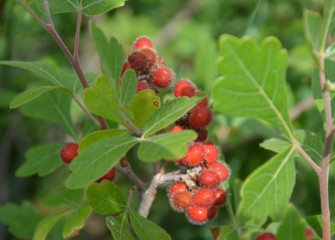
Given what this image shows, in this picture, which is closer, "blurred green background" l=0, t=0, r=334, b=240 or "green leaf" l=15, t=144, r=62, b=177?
"green leaf" l=15, t=144, r=62, b=177

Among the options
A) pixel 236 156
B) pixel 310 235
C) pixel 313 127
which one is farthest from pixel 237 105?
pixel 236 156

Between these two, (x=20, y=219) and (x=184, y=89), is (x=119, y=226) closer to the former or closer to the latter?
(x=184, y=89)

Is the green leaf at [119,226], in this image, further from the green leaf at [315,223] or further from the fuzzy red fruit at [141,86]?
the green leaf at [315,223]

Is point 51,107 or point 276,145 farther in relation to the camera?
point 51,107

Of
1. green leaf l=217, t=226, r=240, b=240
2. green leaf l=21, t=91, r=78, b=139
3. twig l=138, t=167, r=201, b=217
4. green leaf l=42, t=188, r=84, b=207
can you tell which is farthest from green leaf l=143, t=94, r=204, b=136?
green leaf l=21, t=91, r=78, b=139

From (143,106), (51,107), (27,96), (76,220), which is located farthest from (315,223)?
(51,107)

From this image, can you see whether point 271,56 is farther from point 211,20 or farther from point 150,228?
point 211,20

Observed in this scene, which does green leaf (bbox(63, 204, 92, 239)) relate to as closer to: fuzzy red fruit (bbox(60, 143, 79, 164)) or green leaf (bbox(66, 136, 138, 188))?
fuzzy red fruit (bbox(60, 143, 79, 164))
